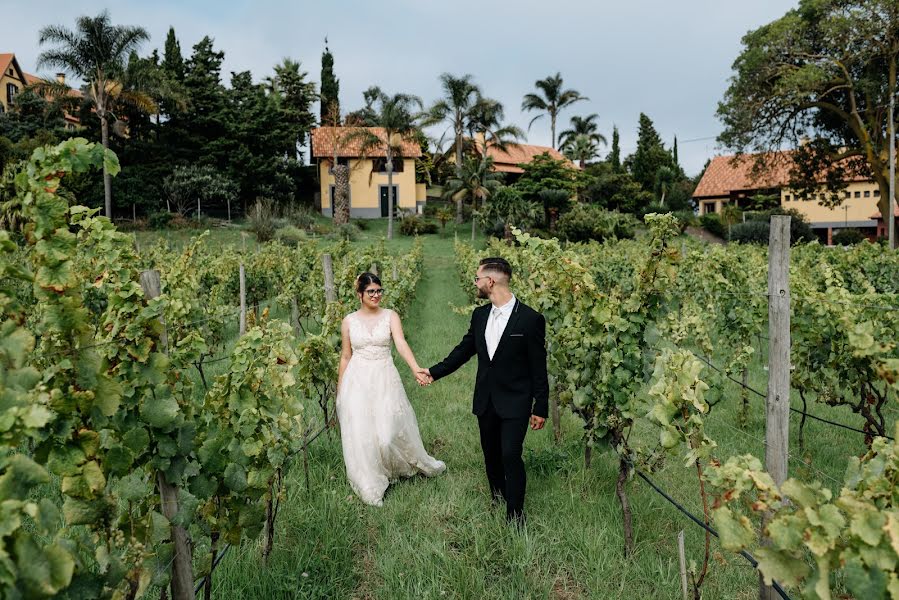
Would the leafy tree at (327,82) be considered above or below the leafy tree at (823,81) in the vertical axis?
above

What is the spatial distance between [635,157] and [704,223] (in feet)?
34.3

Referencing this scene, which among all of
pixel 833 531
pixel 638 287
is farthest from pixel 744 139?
pixel 833 531

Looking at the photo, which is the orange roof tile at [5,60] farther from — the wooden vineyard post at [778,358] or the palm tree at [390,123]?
the wooden vineyard post at [778,358]

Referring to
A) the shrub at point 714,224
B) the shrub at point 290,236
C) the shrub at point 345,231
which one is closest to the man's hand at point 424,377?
the shrub at point 290,236

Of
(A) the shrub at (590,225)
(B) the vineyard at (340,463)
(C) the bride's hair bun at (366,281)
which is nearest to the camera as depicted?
(B) the vineyard at (340,463)

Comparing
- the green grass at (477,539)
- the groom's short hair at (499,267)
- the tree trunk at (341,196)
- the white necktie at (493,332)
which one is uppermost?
the tree trunk at (341,196)

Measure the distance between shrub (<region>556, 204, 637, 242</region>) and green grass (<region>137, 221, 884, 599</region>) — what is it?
2742 centimetres

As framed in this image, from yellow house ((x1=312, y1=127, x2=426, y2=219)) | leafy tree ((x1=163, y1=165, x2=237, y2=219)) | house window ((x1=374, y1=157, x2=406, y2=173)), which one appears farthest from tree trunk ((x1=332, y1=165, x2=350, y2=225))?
house window ((x1=374, y1=157, x2=406, y2=173))

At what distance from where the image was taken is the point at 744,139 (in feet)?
78.9

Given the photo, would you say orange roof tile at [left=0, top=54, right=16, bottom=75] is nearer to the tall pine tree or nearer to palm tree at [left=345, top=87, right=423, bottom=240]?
palm tree at [left=345, top=87, right=423, bottom=240]

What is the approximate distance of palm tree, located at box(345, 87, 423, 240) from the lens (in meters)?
33.8

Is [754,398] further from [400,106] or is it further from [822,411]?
[400,106]

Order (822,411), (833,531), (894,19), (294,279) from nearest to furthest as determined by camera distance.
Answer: (833,531), (822,411), (294,279), (894,19)

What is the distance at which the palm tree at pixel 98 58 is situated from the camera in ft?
95.5
